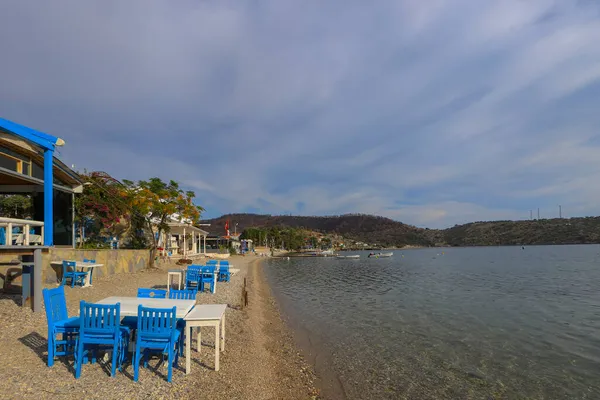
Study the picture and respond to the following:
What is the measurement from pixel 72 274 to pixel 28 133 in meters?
4.37

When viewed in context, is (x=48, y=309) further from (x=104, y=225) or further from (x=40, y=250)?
(x=104, y=225)

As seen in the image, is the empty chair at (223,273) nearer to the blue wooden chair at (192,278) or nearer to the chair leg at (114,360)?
the blue wooden chair at (192,278)

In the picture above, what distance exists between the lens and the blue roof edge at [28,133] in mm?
9883

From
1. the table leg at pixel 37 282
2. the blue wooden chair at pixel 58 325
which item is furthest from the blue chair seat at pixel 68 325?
the table leg at pixel 37 282

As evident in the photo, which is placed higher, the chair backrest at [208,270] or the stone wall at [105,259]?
the stone wall at [105,259]

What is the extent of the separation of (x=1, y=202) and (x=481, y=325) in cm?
2077

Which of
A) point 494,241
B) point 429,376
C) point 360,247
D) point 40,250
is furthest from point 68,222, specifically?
point 494,241

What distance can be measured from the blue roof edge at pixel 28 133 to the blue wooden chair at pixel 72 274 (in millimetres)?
3761

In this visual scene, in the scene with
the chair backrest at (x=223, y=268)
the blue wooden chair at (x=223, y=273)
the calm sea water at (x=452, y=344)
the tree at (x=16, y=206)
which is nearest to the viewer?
the calm sea water at (x=452, y=344)

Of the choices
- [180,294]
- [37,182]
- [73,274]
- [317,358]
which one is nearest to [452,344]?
[317,358]

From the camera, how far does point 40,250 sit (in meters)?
8.52

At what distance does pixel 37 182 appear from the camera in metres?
11.8

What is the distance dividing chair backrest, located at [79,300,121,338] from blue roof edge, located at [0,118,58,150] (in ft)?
23.9

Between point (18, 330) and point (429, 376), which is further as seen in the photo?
point (429, 376)
